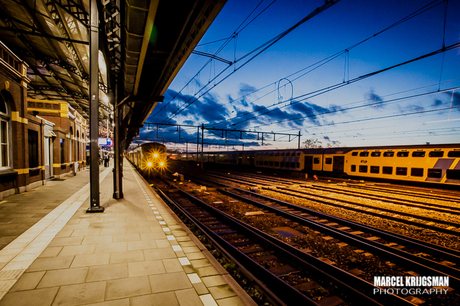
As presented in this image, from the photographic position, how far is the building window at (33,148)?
10.9m

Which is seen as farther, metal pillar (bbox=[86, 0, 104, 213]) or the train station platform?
metal pillar (bbox=[86, 0, 104, 213])

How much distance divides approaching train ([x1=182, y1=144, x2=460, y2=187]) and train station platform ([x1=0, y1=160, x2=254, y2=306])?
16.7 m

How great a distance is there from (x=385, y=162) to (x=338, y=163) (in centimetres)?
407

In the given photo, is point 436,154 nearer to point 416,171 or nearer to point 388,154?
point 416,171

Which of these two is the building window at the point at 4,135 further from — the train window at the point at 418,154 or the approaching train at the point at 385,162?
the train window at the point at 418,154

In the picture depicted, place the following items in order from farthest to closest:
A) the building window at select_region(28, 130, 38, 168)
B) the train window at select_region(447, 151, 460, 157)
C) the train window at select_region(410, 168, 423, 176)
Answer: the train window at select_region(410, 168, 423, 176) → the train window at select_region(447, 151, 460, 157) → the building window at select_region(28, 130, 38, 168)

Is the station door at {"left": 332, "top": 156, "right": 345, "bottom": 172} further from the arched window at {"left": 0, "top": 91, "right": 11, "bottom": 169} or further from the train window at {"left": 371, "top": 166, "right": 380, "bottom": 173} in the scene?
the arched window at {"left": 0, "top": 91, "right": 11, "bottom": 169}

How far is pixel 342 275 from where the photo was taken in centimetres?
360

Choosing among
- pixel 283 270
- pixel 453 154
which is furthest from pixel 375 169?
pixel 283 270

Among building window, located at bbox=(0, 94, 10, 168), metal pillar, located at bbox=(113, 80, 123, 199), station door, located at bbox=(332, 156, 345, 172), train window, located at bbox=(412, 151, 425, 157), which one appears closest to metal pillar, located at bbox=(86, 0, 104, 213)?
metal pillar, located at bbox=(113, 80, 123, 199)

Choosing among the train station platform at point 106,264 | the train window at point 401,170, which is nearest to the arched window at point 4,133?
the train station platform at point 106,264

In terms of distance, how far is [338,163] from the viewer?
20.0 metres

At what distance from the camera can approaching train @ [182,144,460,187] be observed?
43.4 ft

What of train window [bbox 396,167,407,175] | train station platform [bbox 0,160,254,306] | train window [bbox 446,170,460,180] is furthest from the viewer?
train window [bbox 396,167,407,175]
